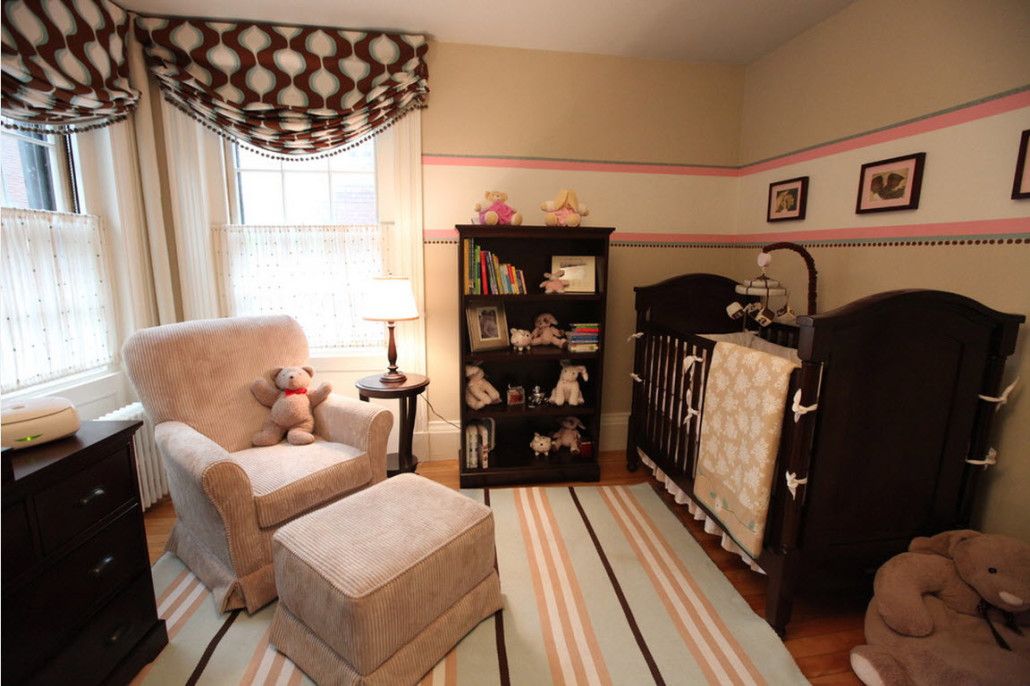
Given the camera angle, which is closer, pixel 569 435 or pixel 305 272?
pixel 305 272

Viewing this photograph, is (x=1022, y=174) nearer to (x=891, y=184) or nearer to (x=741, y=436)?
(x=891, y=184)

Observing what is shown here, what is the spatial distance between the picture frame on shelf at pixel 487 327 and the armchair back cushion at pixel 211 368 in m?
0.87

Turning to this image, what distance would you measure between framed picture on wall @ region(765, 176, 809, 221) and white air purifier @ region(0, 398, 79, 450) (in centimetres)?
299

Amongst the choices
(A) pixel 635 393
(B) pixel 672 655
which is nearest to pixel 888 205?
(A) pixel 635 393

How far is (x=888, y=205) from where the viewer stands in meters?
1.94

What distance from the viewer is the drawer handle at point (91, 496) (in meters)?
1.20

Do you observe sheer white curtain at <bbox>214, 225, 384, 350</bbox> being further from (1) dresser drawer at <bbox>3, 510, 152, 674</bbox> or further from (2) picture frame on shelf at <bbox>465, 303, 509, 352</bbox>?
(1) dresser drawer at <bbox>3, 510, 152, 674</bbox>

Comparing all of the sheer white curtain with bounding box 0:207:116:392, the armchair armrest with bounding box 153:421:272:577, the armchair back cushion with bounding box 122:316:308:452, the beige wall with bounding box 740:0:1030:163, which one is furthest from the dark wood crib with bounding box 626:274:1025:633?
the sheer white curtain with bounding box 0:207:116:392

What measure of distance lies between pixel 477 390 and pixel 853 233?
191 centimetres

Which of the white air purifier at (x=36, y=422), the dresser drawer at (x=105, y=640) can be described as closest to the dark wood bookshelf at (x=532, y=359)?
the dresser drawer at (x=105, y=640)

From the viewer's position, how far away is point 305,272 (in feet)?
8.40

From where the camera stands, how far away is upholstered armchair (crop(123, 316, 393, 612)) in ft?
5.07

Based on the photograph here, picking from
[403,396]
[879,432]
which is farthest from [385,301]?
[879,432]

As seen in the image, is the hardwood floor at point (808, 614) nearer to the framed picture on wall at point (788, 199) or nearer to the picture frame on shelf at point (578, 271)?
the picture frame on shelf at point (578, 271)
